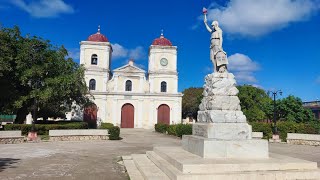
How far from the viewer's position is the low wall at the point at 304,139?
1995 centimetres

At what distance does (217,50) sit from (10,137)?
A: 48.1 ft

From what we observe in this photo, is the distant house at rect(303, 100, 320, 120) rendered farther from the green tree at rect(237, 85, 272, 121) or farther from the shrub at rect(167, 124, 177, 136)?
the shrub at rect(167, 124, 177, 136)

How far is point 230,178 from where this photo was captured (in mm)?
6469

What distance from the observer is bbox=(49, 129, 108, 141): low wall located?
65.4ft

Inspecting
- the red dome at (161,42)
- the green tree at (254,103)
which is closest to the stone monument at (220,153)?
the red dome at (161,42)

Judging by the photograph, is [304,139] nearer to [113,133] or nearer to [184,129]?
[184,129]

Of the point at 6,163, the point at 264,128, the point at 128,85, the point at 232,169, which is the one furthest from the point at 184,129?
the point at 128,85

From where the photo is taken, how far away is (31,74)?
23.0m

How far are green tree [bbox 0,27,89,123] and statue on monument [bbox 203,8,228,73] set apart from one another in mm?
16863

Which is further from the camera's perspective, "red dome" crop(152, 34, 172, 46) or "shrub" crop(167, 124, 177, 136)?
"red dome" crop(152, 34, 172, 46)

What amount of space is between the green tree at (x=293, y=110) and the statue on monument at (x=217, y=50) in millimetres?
33606

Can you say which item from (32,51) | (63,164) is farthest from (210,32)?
(32,51)

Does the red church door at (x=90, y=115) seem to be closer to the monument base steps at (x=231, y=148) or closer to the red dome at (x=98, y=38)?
the red dome at (x=98, y=38)

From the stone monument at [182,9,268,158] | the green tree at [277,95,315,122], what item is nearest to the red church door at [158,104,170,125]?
the green tree at [277,95,315,122]
